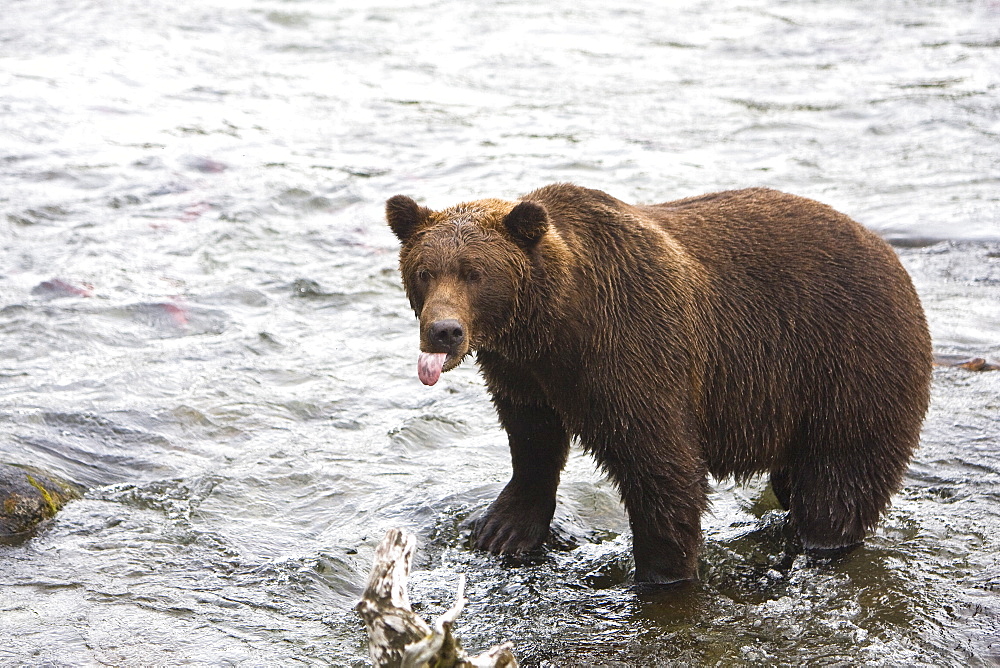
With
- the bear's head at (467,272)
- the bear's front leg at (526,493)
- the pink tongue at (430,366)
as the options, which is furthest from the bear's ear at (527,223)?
the bear's front leg at (526,493)

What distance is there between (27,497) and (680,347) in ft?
11.2

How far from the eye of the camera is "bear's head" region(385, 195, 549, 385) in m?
5.07

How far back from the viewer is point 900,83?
15039 millimetres

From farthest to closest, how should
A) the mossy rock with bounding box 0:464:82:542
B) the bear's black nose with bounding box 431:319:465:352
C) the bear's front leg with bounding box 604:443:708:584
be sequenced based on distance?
the mossy rock with bounding box 0:464:82:542
the bear's front leg with bounding box 604:443:708:584
the bear's black nose with bounding box 431:319:465:352

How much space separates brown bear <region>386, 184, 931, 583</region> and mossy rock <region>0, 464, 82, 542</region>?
223cm

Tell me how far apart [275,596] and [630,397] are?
6.27ft

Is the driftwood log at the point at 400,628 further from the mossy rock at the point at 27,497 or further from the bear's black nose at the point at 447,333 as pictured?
the mossy rock at the point at 27,497

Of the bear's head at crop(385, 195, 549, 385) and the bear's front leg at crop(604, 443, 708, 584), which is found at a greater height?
the bear's head at crop(385, 195, 549, 385)

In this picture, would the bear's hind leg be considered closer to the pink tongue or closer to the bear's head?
the bear's head

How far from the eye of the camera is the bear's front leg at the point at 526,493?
6.06 metres

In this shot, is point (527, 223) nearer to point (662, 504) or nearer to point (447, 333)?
point (447, 333)

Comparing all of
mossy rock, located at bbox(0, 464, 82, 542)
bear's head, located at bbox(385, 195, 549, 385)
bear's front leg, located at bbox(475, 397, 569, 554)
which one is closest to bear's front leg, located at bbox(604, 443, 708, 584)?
bear's front leg, located at bbox(475, 397, 569, 554)

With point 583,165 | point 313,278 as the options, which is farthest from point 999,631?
point 583,165

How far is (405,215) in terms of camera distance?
545 centimetres
